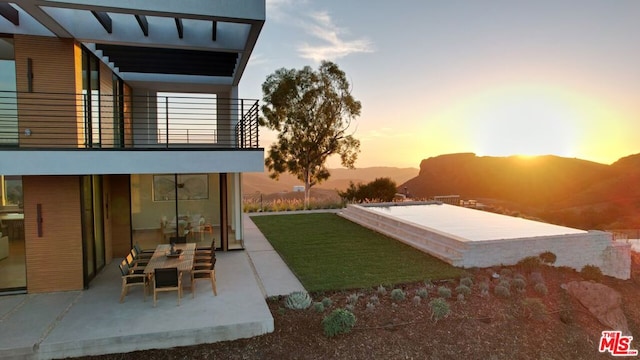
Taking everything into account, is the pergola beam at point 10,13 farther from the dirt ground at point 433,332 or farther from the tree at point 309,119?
the tree at point 309,119

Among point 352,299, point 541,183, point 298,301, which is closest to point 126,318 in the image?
point 298,301

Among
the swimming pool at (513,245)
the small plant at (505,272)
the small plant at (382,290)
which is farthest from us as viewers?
the swimming pool at (513,245)

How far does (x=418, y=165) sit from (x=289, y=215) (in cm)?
4149

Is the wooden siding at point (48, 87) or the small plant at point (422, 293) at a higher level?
the wooden siding at point (48, 87)

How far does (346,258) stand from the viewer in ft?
36.8

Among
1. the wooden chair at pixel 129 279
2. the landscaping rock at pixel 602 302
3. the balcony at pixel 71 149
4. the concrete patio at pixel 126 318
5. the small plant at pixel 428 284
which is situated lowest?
the landscaping rock at pixel 602 302

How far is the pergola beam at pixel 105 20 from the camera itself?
795 cm

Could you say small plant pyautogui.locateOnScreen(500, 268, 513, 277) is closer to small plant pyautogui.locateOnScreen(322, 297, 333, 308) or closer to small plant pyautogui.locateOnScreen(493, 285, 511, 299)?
small plant pyautogui.locateOnScreen(493, 285, 511, 299)

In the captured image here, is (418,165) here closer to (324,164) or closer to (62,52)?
(324,164)

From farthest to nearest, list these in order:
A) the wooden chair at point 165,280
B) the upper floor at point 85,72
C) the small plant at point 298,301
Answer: the small plant at point 298,301
the wooden chair at point 165,280
the upper floor at point 85,72

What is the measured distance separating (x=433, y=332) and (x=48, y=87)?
31.0ft

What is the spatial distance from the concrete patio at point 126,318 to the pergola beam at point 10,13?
228 inches

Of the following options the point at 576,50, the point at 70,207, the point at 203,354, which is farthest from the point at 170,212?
the point at 576,50

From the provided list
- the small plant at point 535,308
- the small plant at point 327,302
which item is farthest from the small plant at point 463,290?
the small plant at point 327,302
